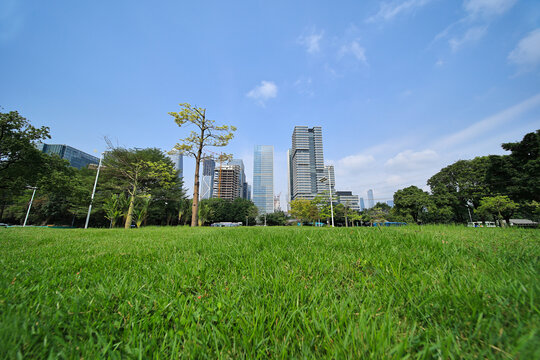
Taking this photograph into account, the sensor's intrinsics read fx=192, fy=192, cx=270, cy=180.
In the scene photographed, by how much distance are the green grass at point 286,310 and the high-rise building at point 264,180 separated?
126 metres

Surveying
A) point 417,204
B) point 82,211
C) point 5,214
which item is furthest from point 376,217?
point 5,214

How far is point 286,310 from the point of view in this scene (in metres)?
1.16

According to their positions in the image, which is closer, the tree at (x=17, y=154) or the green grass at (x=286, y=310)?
the green grass at (x=286, y=310)

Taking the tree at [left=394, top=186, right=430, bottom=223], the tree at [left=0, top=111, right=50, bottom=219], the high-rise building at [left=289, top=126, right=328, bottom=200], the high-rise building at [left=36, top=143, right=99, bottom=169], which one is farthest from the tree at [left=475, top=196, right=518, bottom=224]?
the high-rise building at [left=36, top=143, right=99, bottom=169]

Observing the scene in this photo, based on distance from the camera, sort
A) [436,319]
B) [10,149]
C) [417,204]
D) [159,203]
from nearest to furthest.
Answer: [436,319] < [10,149] < [159,203] < [417,204]

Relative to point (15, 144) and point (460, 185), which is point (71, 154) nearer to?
point (15, 144)

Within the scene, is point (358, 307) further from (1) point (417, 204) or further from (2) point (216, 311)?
(1) point (417, 204)

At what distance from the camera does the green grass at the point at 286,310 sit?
0.80m

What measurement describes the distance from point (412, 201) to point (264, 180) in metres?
97.6

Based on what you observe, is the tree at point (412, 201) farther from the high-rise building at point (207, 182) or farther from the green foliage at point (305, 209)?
the high-rise building at point (207, 182)

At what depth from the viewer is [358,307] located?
1146 mm

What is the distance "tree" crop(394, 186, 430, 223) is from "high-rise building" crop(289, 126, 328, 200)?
6279cm

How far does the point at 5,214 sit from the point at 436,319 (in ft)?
205

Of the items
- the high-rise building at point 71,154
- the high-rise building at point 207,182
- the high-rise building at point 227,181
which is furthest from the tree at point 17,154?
the high-rise building at point 71,154
